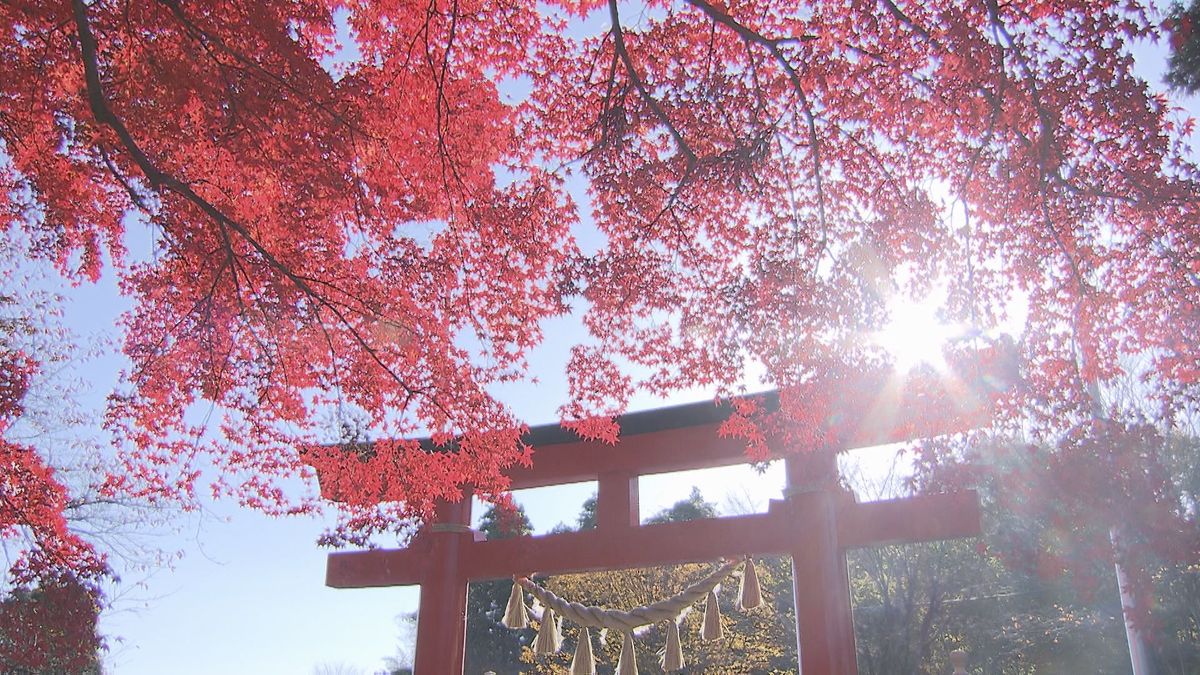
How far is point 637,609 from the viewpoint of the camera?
6.01m

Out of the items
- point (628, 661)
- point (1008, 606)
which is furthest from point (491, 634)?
point (628, 661)

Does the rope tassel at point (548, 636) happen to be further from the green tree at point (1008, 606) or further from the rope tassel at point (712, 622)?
the green tree at point (1008, 606)

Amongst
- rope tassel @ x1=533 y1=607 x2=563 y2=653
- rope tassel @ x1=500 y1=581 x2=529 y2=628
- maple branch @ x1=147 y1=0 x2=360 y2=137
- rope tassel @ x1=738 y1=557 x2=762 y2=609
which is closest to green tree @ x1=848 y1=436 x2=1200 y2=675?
rope tassel @ x1=738 y1=557 x2=762 y2=609

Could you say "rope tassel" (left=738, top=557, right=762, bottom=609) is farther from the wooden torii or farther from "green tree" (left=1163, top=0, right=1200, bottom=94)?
"green tree" (left=1163, top=0, right=1200, bottom=94)

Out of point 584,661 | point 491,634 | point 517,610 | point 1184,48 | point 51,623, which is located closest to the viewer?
point 1184,48

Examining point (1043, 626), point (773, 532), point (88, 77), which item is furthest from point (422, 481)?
point (1043, 626)

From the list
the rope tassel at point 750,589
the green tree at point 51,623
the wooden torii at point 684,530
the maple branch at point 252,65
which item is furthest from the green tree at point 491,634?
the maple branch at point 252,65

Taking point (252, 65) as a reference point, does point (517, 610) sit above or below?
below

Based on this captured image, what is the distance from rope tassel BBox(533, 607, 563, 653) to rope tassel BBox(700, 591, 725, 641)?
1158 mm

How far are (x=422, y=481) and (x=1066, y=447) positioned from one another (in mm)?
5248

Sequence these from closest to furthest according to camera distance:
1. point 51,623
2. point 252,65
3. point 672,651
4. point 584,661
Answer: point 252,65 < point 672,651 < point 584,661 < point 51,623

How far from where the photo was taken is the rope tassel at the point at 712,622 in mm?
5840

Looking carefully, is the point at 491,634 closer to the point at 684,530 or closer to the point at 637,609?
the point at 637,609

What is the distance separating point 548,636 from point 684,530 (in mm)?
1415
